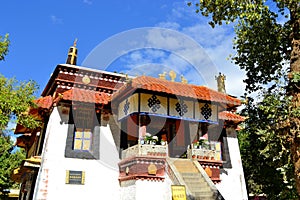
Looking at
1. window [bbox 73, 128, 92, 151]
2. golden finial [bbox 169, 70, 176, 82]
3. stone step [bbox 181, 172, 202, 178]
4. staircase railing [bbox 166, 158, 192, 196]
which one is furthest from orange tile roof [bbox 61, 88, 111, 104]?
stone step [bbox 181, 172, 202, 178]

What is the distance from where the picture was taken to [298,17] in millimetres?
9930

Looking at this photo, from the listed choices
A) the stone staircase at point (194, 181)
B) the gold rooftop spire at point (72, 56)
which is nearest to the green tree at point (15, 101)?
the gold rooftop spire at point (72, 56)

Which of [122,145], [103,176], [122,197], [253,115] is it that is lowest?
[122,197]

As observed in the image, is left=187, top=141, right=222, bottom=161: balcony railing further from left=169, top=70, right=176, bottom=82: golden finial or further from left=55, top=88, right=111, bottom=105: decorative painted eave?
left=55, top=88, right=111, bottom=105: decorative painted eave

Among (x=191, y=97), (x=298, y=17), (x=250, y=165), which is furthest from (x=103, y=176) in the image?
(x=250, y=165)

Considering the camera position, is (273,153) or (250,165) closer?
(273,153)

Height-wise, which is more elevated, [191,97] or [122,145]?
[191,97]

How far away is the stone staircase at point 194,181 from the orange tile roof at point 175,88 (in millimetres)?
3037

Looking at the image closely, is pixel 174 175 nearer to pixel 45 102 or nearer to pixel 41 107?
pixel 41 107

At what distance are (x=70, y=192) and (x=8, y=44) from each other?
21.3 ft

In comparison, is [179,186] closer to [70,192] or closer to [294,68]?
[70,192]

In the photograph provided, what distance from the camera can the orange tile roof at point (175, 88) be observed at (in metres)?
12.9

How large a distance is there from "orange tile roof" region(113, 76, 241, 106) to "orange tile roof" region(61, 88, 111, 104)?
0.73 metres

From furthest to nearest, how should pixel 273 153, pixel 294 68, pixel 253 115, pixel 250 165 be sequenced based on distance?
pixel 250 165
pixel 253 115
pixel 273 153
pixel 294 68
